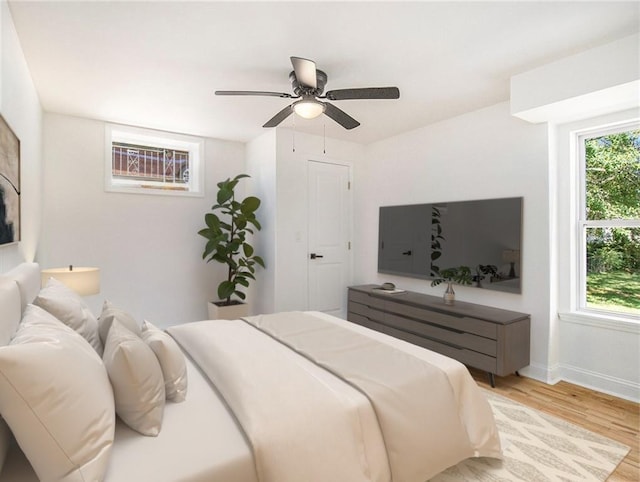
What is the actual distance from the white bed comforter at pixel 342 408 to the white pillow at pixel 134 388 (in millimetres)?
288

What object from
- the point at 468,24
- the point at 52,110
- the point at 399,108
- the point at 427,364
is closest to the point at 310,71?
the point at 468,24

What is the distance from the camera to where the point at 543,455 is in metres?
1.96

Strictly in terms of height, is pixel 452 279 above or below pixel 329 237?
below

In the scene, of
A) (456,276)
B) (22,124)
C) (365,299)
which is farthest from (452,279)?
(22,124)

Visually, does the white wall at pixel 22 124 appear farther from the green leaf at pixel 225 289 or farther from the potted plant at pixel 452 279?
the potted plant at pixel 452 279

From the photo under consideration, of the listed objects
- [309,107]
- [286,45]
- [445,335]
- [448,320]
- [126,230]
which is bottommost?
[445,335]

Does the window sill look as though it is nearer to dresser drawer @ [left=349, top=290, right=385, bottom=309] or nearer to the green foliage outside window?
the green foliage outside window

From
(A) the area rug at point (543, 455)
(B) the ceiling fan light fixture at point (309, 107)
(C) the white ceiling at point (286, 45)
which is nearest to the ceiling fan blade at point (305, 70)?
(B) the ceiling fan light fixture at point (309, 107)

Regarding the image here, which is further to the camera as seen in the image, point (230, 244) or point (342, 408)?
point (230, 244)

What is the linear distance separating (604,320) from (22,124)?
4.58 m

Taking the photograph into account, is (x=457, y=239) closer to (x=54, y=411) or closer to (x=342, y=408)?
(x=342, y=408)

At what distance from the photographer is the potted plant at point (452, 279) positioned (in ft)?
11.1

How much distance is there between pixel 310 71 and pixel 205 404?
6.18ft

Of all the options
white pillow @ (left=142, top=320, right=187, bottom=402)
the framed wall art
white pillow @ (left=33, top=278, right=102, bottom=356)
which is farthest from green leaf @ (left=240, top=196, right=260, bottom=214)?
white pillow @ (left=142, top=320, right=187, bottom=402)
